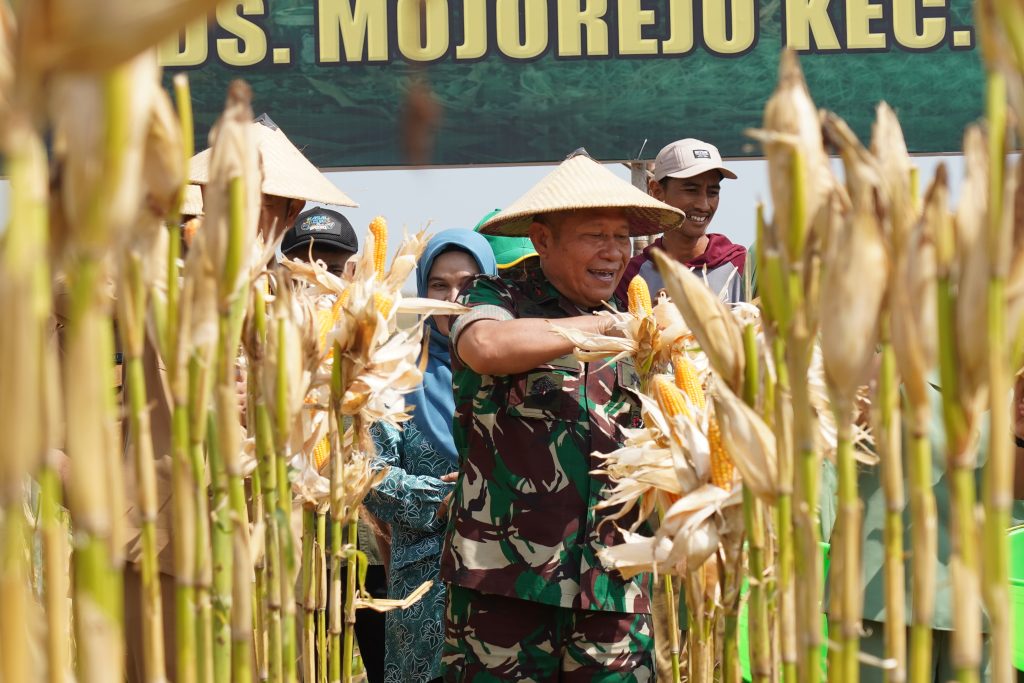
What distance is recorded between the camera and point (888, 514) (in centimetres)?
74

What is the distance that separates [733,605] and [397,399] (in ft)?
2.60

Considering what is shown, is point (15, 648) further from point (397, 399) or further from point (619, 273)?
point (619, 273)

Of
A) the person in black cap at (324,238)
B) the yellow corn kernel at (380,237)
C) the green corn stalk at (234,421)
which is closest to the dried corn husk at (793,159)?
the green corn stalk at (234,421)

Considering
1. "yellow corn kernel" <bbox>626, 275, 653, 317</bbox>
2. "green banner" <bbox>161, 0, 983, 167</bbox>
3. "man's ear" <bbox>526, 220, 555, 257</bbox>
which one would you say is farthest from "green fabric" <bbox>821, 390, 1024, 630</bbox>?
"green banner" <bbox>161, 0, 983, 167</bbox>

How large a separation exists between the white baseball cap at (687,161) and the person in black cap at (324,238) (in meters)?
0.95

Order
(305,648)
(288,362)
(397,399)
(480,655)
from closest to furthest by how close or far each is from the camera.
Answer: (288,362), (305,648), (397,399), (480,655)

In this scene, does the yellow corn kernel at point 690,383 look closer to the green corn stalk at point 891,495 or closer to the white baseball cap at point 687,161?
the green corn stalk at point 891,495

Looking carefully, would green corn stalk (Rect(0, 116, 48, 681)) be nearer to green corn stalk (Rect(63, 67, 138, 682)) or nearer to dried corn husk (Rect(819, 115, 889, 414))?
green corn stalk (Rect(63, 67, 138, 682))

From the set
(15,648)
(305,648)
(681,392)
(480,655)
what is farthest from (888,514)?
(480,655)

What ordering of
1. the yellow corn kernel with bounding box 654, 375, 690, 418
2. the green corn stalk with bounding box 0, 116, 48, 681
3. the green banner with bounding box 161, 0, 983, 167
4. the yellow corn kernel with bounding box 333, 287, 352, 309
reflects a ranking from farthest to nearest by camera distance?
the green banner with bounding box 161, 0, 983, 167, the yellow corn kernel with bounding box 333, 287, 352, 309, the yellow corn kernel with bounding box 654, 375, 690, 418, the green corn stalk with bounding box 0, 116, 48, 681

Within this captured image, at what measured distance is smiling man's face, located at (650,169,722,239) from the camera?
3.50m

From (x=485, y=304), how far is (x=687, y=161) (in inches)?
51.7

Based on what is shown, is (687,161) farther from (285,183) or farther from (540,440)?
(285,183)

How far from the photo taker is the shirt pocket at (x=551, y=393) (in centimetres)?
239
